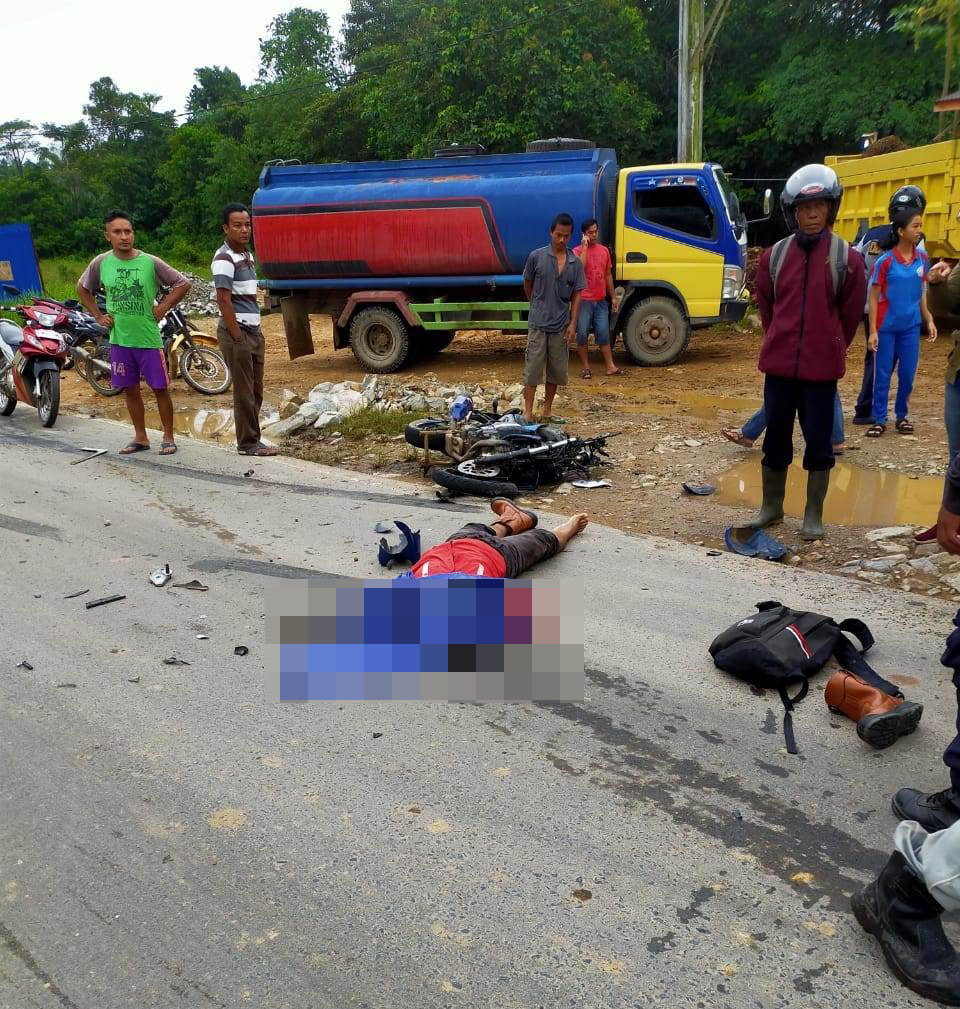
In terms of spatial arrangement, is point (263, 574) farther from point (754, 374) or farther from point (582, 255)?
point (754, 374)

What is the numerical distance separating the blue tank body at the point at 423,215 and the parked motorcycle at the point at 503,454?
197 inches

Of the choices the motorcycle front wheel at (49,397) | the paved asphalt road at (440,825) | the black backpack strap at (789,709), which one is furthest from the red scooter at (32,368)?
the black backpack strap at (789,709)

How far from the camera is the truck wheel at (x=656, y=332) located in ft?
36.8

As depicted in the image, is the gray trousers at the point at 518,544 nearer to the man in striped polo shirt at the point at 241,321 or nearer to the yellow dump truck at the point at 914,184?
the man in striped polo shirt at the point at 241,321

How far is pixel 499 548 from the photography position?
4.24 meters

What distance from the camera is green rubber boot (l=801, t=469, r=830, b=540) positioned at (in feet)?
16.4

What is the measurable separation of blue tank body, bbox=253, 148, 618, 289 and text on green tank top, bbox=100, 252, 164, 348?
4.79 meters

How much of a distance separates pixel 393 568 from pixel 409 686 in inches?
53.6

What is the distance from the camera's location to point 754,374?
1080cm

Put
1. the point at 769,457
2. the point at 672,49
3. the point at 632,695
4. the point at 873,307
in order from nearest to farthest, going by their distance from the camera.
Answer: the point at 632,695 → the point at 769,457 → the point at 873,307 → the point at 672,49

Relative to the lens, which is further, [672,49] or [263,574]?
[672,49]

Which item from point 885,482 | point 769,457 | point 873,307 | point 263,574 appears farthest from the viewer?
point 873,307

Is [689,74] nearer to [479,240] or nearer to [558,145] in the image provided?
[558,145]

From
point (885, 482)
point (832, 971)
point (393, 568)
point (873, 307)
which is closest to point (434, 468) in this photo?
point (393, 568)
